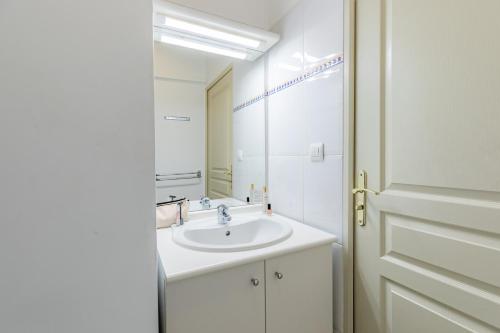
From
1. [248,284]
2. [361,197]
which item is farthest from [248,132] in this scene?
[248,284]

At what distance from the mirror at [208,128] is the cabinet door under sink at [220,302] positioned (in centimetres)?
68

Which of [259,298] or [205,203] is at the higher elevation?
[205,203]

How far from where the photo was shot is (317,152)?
4.20ft

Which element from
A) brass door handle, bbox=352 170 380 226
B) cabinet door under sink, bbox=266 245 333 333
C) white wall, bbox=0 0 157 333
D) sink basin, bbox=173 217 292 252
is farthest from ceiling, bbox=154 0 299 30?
cabinet door under sink, bbox=266 245 333 333

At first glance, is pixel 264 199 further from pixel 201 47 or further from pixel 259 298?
pixel 201 47

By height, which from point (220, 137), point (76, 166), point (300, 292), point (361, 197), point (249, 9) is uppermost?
point (249, 9)

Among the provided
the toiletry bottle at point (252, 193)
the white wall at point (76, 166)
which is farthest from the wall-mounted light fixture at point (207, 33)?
the toiletry bottle at point (252, 193)

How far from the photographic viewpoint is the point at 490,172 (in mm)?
728

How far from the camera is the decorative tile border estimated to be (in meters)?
1.19

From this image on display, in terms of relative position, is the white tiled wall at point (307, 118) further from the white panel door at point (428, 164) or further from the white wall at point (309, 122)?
the white panel door at point (428, 164)

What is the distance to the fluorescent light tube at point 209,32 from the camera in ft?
4.28

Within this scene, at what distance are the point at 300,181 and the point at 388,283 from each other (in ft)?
2.11

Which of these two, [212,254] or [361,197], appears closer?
[212,254]

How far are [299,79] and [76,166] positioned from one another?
1201 millimetres
